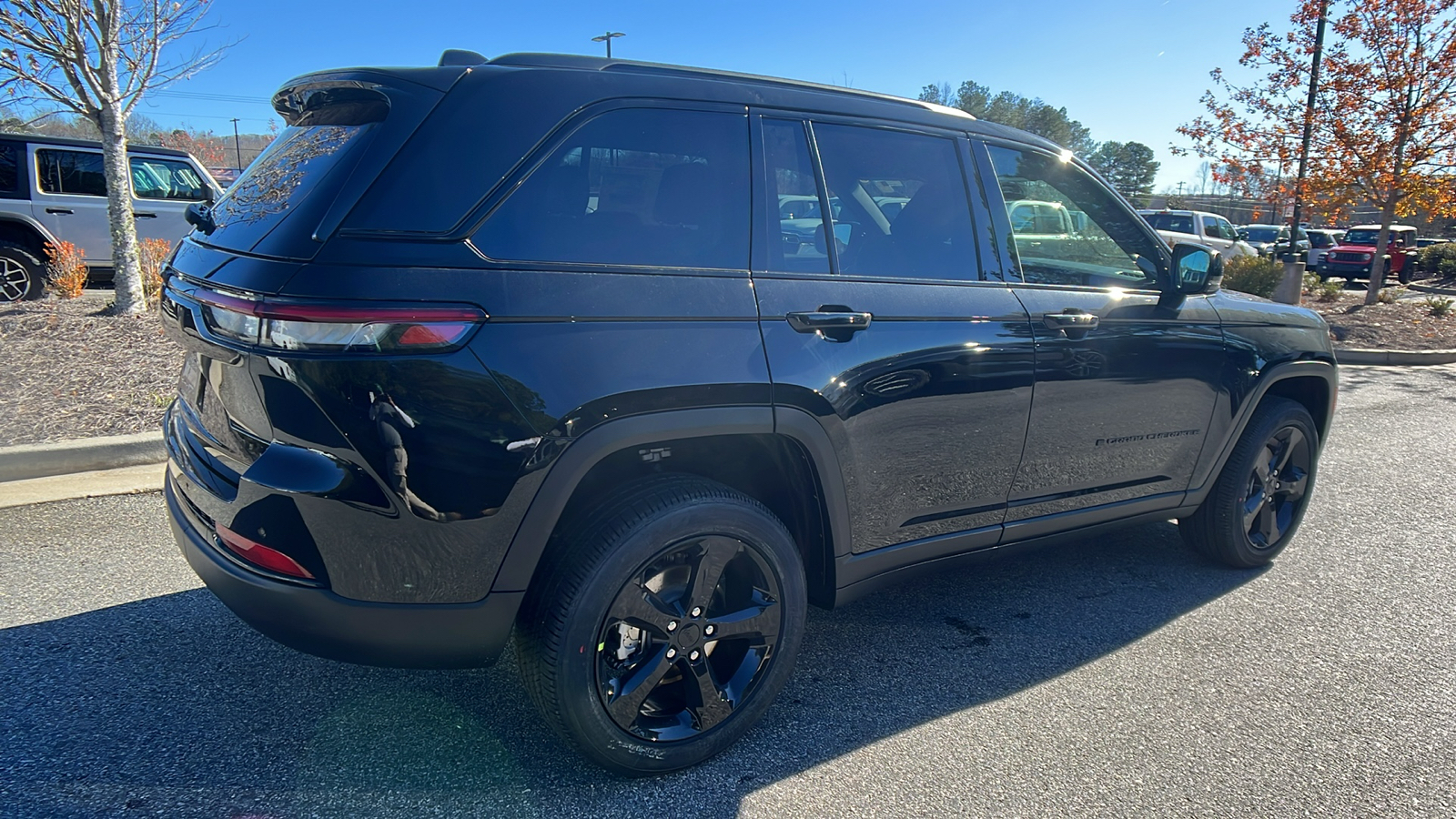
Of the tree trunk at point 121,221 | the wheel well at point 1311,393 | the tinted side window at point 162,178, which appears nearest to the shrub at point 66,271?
the tree trunk at point 121,221

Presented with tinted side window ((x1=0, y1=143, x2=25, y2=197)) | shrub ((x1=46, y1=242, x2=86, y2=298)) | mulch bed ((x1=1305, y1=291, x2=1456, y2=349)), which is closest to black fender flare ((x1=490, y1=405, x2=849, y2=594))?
shrub ((x1=46, y1=242, x2=86, y2=298))

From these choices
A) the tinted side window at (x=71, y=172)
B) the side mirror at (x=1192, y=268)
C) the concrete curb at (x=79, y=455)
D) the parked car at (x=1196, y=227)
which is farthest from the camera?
the parked car at (x=1196, y=227)

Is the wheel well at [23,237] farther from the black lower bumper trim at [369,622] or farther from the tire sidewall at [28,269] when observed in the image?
the black lower bumper trim at [369,622]

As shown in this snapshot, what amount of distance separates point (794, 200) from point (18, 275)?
9221 millimetres

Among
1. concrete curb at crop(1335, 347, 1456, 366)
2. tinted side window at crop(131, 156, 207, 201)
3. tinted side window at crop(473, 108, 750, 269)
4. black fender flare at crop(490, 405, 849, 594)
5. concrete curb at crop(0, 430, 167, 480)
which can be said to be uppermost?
tinted side window at crop(131, 156, 207, 201)

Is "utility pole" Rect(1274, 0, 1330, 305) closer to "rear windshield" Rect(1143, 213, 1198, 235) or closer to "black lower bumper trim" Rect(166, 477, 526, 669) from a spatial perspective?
"rear windshield" Rect(1143, 213, 1198, 235)

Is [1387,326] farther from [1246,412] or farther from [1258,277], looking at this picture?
[1246,412]

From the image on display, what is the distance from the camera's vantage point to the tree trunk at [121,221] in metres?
7.54

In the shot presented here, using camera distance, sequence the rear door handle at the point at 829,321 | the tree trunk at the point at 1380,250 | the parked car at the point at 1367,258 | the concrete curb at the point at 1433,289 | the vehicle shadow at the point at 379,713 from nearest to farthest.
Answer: the vehicle shadow at the point at 379,713 < the rear door handle at the point at 829,321 < the tree trunk at the point at 1380,250 < the concrete curb at the point at 1433,289 < the parked car at the point at 1367,258

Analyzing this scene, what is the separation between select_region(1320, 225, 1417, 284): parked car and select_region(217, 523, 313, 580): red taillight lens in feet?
87.6

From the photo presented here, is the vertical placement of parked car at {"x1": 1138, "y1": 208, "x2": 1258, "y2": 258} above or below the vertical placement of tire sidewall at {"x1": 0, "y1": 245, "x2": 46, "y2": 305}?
above

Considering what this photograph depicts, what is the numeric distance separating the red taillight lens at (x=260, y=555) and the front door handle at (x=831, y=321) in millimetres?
1407

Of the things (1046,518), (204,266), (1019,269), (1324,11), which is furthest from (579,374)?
(1324,11)

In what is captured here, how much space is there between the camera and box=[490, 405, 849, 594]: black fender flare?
2150 mm
